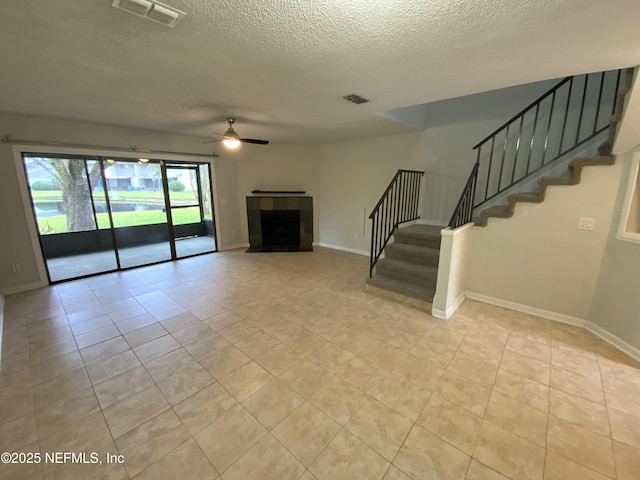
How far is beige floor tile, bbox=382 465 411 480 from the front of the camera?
1410mm

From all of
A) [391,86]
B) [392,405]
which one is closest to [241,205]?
[391,86]

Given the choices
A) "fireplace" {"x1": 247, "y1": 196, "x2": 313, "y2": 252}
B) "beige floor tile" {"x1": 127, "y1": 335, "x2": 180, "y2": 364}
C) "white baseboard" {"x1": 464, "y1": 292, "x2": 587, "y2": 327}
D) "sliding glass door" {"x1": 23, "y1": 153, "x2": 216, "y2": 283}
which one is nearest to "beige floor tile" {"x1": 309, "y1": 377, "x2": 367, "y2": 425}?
"beige floor tile" {"x1": 127, "y1": 335, "x2": 180, "y2": 364}

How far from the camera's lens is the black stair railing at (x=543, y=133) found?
3.07 m

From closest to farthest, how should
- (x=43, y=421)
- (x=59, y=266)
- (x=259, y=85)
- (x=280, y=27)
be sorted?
(x=280, y=27) → (x=43, y=421) → (x=259, y=85) → (x=59, y=266)

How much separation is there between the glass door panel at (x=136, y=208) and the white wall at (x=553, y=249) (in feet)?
19.3

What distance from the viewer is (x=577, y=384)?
208 cm

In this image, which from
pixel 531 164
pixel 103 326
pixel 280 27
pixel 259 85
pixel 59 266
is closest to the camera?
pixel 280 27

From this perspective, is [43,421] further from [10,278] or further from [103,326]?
[10,278]

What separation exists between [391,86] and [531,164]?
2.59m

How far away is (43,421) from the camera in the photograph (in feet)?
5.77

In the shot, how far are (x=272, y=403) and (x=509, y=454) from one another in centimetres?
153

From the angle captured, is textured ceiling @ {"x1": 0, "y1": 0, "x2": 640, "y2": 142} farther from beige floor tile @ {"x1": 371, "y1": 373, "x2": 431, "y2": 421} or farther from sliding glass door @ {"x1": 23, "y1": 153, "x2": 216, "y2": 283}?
beige floor tile @ {"x1": 371, "y1": 373, "x2": 431, "y2": 421}

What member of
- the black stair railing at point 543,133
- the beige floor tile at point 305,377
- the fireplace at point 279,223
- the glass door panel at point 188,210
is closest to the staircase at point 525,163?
the black stair railing at point 543,133

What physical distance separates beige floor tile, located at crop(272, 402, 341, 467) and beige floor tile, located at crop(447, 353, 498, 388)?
3.97ft
